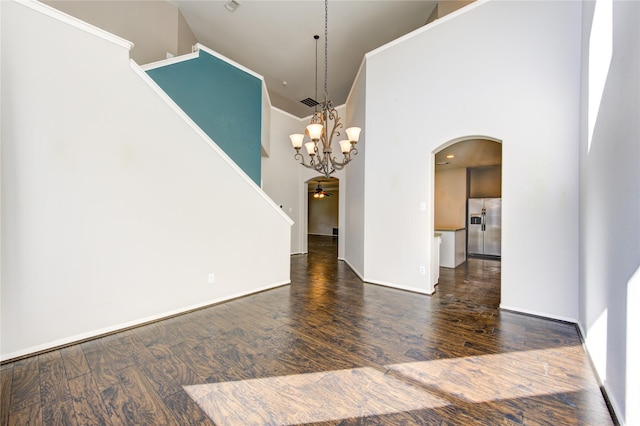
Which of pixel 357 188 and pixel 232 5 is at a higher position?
pixel 232 5

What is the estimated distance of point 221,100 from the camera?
4930mm

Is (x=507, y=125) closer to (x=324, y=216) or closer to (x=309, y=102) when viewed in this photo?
(x=309, y=102)

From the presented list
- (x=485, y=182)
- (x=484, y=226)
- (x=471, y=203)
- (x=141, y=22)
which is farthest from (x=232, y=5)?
(x=484, y=226)

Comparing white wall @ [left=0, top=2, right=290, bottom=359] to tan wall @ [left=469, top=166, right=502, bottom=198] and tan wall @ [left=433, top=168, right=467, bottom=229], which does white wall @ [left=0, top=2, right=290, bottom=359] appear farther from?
tan wall @ [left=469, top=166, right=502, bottom=198]

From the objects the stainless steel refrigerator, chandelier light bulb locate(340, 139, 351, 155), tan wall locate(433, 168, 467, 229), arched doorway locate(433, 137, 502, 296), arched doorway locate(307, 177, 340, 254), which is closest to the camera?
chandelier light bulb locate(340, 139, 351, 155)

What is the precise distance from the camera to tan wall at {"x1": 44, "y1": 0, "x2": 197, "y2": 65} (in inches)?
164

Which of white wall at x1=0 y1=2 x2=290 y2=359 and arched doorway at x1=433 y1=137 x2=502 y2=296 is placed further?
arched doorway at x1=433 y1=137 x2=502 y2=296

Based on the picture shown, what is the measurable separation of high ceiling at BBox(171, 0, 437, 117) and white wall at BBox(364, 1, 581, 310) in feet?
5.29

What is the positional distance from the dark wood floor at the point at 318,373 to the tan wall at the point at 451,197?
4.85 meters

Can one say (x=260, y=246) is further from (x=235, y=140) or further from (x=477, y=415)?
(x=477, y=415)

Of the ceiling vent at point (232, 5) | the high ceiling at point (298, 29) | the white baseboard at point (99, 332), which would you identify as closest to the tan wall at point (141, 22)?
the high ceiling at point (298, 29)

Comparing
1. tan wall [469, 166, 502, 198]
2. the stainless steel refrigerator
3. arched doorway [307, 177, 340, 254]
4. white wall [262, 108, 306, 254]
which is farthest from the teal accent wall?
arched doorway [307, 177, 340, 254]

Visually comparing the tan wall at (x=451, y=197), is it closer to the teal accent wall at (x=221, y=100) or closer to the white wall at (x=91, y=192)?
the teal accent wall at (x=221, y=100)

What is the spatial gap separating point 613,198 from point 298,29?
6.02 m
